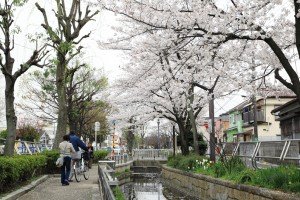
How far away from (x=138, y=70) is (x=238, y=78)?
8165 mm

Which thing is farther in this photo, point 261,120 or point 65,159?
point 261,120

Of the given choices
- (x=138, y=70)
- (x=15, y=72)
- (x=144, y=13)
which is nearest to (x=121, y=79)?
(x=138, y=70)

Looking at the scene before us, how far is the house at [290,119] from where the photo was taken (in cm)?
2052

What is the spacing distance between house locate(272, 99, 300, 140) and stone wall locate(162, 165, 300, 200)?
7.13 meters

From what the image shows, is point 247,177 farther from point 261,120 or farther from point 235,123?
point 235,123

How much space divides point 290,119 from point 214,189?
484 inches

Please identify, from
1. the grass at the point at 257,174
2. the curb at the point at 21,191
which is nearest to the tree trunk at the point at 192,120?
the grass at the point at 257,174

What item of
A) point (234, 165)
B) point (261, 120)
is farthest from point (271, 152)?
point (261, 120)

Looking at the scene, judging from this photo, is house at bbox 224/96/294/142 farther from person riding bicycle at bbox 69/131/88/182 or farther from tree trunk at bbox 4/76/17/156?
tree trunk at bbox 4/76/17/156

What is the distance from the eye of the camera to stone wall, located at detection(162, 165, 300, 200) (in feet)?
27.1

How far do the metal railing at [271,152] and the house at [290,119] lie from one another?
7384 millimetres

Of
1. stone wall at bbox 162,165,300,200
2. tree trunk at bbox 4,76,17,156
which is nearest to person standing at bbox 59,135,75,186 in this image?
tree trunk at bbox 4,76,17,156

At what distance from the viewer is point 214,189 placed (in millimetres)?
12562

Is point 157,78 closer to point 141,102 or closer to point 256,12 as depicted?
point 141,102
